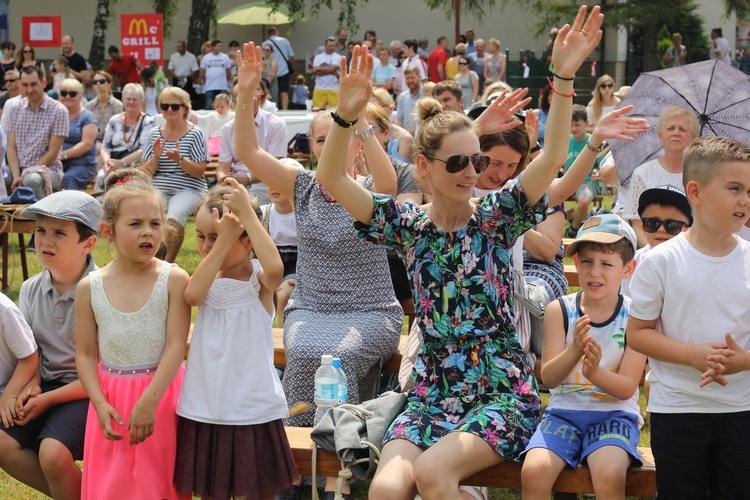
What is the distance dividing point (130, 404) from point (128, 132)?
7382 millimetres

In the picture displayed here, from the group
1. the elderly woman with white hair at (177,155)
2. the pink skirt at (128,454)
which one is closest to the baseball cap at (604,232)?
the pink skirt at (128,454)

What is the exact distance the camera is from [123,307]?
12.5 feet

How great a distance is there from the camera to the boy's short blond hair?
11.1 feet

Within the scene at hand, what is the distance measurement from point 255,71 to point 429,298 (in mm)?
1244

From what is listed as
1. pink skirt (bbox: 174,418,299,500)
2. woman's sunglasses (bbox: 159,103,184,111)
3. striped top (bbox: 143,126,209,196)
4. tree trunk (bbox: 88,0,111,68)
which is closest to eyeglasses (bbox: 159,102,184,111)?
woman's sunglasses (bbox: 159,103,184,111)

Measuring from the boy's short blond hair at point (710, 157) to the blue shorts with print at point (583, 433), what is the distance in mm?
931

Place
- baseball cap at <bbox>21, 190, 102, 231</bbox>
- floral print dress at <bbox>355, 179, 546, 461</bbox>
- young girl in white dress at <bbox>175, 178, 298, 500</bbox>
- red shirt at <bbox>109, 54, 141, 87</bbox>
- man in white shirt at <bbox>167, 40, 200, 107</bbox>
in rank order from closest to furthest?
1. floral print dress at <bbox>355, 179, 546, 461</bbox>
2. young girl in white dress at <bbox>175, 178, 298, 500</bbox>
3. baseball cap at <bbox>21, 190, 102, 231</bbox>
4. red shirt at <bbox>109, 54, 141, 87</bbox>
5. man in white shirt at <bbox>167, 40, 200, 107</bbox>

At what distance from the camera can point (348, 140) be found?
3.52 m

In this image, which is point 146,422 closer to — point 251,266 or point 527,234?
point 251,266

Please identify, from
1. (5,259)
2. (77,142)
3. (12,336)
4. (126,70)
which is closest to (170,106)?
(5,259)

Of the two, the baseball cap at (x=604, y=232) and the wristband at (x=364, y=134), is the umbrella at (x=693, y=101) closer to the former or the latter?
the baseball cap at (x=604, y=232)

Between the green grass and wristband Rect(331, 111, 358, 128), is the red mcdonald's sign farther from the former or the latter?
wristband Rect(331, 111, 358, 128)

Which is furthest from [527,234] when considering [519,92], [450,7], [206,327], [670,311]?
[450,7]

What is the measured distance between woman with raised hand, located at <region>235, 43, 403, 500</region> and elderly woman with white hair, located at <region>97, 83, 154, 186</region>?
6.10 metres
